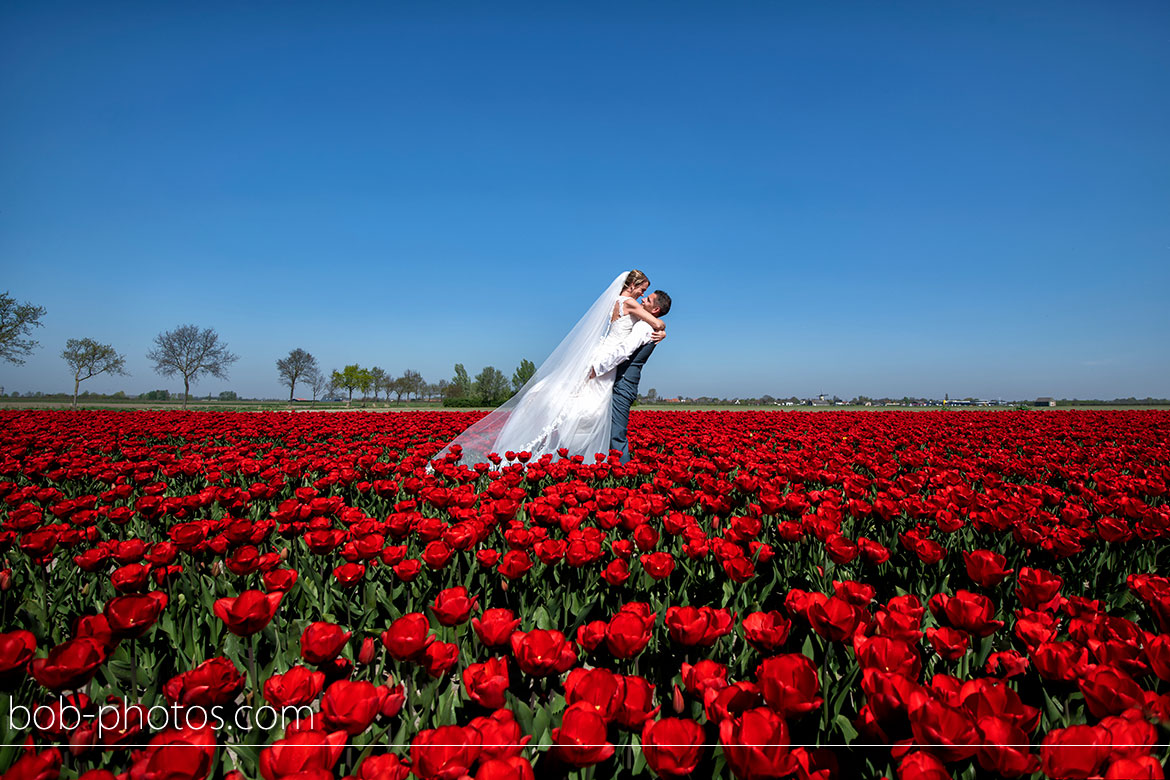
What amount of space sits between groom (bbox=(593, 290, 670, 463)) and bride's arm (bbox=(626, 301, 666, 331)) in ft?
0.28

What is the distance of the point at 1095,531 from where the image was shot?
3.66 metres

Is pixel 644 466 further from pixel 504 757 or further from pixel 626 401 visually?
pixel 504 757

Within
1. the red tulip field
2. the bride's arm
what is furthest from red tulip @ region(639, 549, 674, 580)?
the bride's arm

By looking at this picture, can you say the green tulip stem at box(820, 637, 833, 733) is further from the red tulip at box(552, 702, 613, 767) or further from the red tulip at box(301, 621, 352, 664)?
the red tulip at box(301, 621, 352, 664)

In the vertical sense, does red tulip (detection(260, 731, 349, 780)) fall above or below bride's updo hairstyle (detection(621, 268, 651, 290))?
below

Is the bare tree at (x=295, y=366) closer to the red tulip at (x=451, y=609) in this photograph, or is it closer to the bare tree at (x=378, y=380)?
the bare tree at (x=378, y=380)

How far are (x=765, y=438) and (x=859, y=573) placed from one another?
6.88m

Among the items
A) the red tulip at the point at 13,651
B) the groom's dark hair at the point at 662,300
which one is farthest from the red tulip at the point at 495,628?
the groom's dark hair at the point at 662,300

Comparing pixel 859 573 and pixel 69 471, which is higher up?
pixel 69 471

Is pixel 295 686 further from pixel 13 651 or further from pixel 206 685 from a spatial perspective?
pixel 13 651

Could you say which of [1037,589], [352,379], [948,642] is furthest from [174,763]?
[352,379]

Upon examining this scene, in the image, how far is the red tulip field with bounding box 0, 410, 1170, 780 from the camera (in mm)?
1218

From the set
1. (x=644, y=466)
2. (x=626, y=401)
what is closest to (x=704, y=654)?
(x=644, y=466)

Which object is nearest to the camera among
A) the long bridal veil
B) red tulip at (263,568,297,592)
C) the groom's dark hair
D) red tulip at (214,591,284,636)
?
red tulip at (214,591,284,636)
